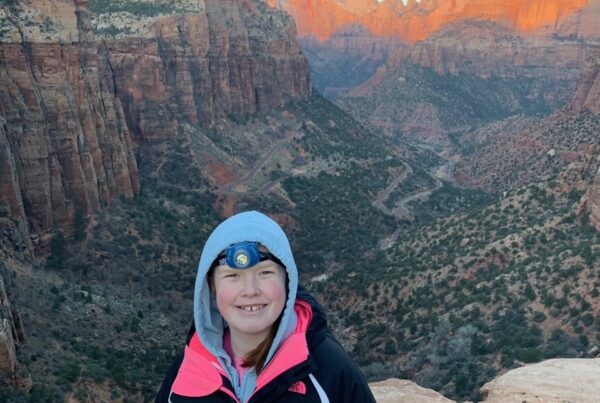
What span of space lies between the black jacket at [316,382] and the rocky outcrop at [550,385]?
9334mm

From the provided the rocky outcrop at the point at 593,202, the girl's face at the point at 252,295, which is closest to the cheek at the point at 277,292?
the girl's face at the point at 252,295

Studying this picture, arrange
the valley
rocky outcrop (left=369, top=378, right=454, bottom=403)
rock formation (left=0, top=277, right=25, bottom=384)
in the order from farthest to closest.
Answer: the valley
rock formation (left=0, top=277, right=25, bottom=384)
rocky outcrop (left=369, top=378, right=454, bottom=403)

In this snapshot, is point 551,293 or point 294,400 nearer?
point 294,400

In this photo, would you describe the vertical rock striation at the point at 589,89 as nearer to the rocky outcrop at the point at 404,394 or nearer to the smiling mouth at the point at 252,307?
the rocky outcrop at the point at 404,394

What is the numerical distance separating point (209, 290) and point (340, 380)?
146 cm

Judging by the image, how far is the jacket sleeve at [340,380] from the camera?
480 cm

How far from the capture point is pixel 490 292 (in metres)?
30.7

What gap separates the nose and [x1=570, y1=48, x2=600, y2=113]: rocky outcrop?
275 feet

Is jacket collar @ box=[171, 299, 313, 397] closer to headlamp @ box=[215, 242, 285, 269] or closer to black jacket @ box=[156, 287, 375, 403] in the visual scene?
black jacket @ box=[156, 287, 375, 403]

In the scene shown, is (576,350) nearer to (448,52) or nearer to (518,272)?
(518,272)

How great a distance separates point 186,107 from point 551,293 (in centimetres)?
4740

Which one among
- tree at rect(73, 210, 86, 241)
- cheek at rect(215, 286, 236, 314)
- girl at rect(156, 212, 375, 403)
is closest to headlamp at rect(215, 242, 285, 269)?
girl at rect(156, 212, 375, 403)

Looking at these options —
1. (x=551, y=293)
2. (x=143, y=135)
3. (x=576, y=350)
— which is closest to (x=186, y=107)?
(x=143, y=135)

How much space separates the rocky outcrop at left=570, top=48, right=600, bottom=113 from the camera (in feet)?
253
